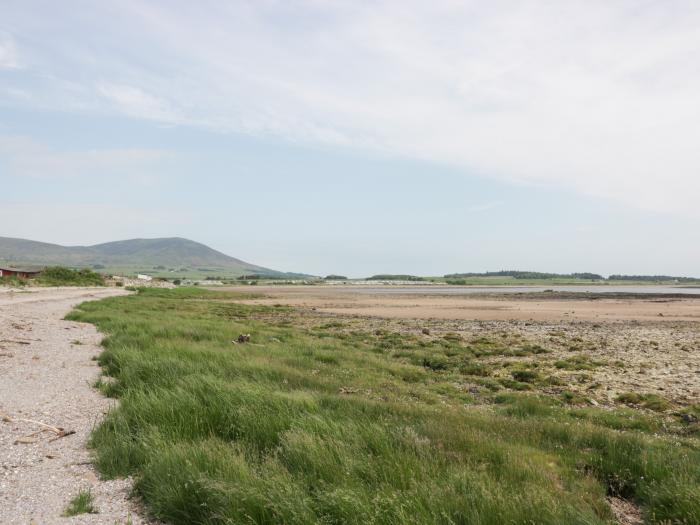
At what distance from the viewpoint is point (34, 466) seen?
21.8 ft

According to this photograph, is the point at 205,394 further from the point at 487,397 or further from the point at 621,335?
the point at 621,335

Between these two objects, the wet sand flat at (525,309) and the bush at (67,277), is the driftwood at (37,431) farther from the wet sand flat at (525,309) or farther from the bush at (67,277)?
the bush at (67,277)

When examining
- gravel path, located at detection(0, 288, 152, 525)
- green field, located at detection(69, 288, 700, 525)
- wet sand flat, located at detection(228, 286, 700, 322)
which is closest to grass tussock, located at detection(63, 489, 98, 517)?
gravel path, located at detection(0, 288, 152, 525)

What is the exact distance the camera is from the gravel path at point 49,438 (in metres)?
5.46

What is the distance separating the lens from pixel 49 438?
25.5 ft

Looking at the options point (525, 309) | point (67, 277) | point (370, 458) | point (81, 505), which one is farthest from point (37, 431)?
point (67, 277)

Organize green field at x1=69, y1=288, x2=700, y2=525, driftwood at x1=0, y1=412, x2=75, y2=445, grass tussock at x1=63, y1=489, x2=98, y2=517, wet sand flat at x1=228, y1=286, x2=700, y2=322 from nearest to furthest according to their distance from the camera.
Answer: green field at x1=69, y1=288, x2=700, y2=525 → grass tussock at x1=63, y1=489, x2=98, y2=517 → driftwood at x1=0, y1=412, x2=75, y2=445 → wet sand flat at x1=228, y1=286, x2=700, y2=322

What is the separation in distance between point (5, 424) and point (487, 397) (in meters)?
11.6

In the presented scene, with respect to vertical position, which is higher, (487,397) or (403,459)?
(403,459)

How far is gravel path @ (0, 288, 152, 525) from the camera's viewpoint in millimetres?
5457

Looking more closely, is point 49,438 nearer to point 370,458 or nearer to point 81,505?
point 81,505

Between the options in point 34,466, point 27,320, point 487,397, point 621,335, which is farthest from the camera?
point 621,335

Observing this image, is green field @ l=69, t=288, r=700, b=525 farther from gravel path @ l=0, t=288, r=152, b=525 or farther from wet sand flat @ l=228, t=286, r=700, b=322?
wet sand flat @ l=228, t=286, r=700, b=322

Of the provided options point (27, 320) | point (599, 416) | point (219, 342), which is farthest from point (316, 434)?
point (27, 320)
